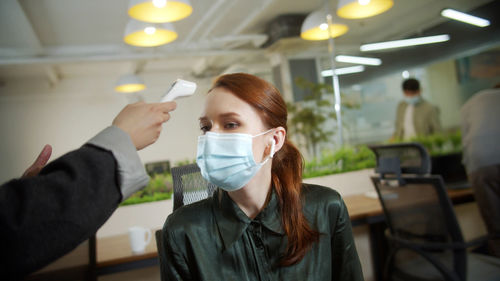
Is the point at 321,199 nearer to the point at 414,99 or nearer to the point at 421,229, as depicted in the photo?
the point at 421,229

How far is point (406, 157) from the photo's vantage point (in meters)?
2.17

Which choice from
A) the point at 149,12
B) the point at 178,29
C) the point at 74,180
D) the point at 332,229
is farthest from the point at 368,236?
the point at 178,29

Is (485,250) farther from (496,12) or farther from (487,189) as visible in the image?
(496,12)

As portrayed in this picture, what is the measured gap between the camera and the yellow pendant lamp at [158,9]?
2652mm

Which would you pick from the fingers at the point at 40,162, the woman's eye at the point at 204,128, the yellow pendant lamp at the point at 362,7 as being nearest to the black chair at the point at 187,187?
the woman's eye at the point at 204,128

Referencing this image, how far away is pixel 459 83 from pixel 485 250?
12.3 ft

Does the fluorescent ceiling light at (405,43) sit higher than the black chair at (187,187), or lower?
higher

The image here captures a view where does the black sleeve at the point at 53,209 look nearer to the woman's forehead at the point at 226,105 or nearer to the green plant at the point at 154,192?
the woman's forehead at the point at 226,105

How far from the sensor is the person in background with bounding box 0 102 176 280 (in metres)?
0.53

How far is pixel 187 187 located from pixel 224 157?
0.18 metres

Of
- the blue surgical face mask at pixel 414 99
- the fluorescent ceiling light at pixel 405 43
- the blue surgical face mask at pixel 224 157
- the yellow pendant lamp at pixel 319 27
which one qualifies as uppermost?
the fluorescent ceiling light at pixel 405 43

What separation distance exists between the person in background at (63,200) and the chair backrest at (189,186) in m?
0.58

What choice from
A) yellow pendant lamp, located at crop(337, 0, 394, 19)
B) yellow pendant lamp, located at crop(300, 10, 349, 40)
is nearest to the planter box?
yellow pendant lamp, located at crop(337, 0, 394, 19)

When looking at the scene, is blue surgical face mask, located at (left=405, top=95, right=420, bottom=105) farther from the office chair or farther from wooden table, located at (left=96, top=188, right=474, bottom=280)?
the office chair
